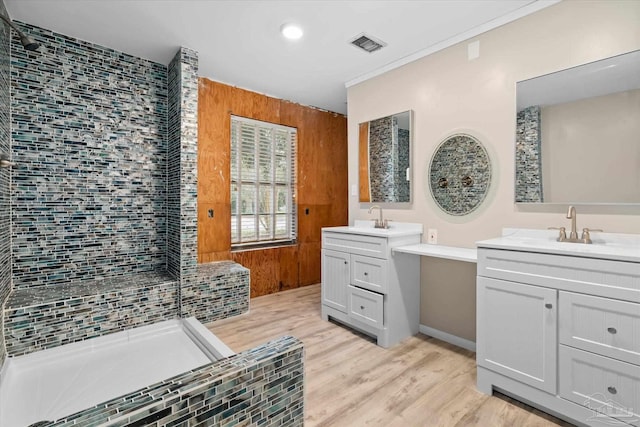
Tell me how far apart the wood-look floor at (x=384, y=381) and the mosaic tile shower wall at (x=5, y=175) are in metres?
1.52

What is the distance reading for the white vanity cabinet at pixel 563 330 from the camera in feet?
4.57

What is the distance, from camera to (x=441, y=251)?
233cm

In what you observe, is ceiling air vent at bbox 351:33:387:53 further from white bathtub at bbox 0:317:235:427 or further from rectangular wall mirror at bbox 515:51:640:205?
white bathtub at bbox 0:317:235:427

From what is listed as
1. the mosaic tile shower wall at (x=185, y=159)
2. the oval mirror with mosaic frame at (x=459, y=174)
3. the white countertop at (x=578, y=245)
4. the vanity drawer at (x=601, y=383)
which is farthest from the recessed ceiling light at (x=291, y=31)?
the vanity drawer at (x=601, y=383)

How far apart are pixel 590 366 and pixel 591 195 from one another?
98cm

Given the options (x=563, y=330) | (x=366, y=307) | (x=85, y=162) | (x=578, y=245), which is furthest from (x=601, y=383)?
(x=85, y=162)

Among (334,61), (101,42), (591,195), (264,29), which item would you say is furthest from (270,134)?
(591,195)

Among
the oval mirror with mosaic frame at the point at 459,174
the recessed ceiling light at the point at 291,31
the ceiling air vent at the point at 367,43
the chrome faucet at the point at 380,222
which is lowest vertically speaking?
the chrome faucet at the point at 380,222

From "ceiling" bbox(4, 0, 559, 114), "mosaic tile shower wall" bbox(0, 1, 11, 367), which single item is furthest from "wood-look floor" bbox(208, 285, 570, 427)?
"ceiling" bbox(4, 0, 559, 114)

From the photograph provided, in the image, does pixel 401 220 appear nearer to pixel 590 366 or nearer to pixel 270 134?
pixel 590 366

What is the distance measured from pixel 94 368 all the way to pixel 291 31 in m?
2.73

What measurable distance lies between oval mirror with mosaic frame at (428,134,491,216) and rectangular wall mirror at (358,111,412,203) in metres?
0.27

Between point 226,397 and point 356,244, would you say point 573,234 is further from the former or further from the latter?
point 226,397

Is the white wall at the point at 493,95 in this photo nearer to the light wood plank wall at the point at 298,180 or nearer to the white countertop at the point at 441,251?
the white countertop at the point at 441,251
